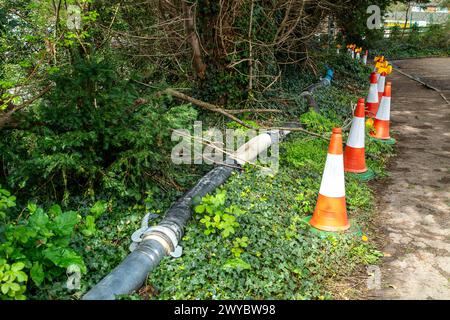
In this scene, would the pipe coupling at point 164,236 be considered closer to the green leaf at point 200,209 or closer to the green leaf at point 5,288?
the green leaf at point 200,209

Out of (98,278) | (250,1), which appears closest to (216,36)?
(250,1)

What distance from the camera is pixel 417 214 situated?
429 cm

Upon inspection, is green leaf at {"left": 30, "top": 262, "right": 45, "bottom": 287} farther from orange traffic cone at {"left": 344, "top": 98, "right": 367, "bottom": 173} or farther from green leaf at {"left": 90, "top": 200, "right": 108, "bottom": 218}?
orange traffic cone at {"left": 344, "top": 98, "right": 367, "bottom": 173}

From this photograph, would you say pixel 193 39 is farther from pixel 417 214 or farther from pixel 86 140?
pixel 417 214

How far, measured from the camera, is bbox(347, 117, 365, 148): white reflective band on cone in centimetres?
541

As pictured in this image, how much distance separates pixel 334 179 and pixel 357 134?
5.64ft

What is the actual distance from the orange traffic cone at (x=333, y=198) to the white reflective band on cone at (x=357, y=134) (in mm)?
1555

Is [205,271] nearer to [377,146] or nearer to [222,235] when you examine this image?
[222,235]

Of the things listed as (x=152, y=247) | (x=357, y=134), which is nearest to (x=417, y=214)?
(x=357, y=134)

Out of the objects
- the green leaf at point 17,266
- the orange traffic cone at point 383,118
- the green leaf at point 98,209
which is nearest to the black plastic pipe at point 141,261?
the green leaf at point 17,266

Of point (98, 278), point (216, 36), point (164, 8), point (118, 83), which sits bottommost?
point (98, 278)

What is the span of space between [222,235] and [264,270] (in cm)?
49

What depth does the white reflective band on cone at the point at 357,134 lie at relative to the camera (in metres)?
5.41

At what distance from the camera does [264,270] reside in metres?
3.02
